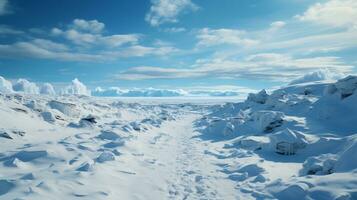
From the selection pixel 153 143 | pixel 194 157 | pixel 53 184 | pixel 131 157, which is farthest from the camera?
pixel 153 143

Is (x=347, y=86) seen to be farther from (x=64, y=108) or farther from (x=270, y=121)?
(x=64, y=108)

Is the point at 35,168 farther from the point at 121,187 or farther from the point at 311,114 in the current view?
the point at 311,114

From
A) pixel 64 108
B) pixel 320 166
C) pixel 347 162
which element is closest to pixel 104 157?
pixel 320 166

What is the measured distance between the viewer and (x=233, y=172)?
52.0 ft

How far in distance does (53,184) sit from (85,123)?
76.4 ft

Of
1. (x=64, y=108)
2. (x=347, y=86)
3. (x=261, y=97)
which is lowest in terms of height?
(x=64, y=108)

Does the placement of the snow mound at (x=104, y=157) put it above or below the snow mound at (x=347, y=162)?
below

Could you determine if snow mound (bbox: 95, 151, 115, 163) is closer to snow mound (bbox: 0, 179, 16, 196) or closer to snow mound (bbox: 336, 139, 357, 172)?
snow mound (bbox: 0, 179, 16, 196)

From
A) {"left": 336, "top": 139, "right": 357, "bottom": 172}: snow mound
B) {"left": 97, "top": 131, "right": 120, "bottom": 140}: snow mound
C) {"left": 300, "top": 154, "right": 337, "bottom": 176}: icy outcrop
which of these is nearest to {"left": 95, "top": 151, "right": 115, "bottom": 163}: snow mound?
{"left": 97, "top": 131, "right": 120, "bottom": 140}: snow mound

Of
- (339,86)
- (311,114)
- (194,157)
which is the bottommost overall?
(194,157)

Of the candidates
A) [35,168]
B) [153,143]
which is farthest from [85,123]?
[35,168]

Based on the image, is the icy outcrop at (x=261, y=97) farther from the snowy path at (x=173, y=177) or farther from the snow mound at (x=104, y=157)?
the snow mound at (x=104, y=157)

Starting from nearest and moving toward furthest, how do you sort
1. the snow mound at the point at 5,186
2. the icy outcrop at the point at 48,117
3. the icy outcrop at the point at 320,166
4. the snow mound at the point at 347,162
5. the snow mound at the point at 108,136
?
the snow mound at the point at 5,186
the snow mound at the point at 347,162
the icy outcrop at the point at 320,166
the snow mound at the point at 108,136
the icy outcrop at the point at 48,117

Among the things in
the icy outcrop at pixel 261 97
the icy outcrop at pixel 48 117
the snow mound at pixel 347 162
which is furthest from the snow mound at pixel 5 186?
the icy outcrop at pixel 261 97
